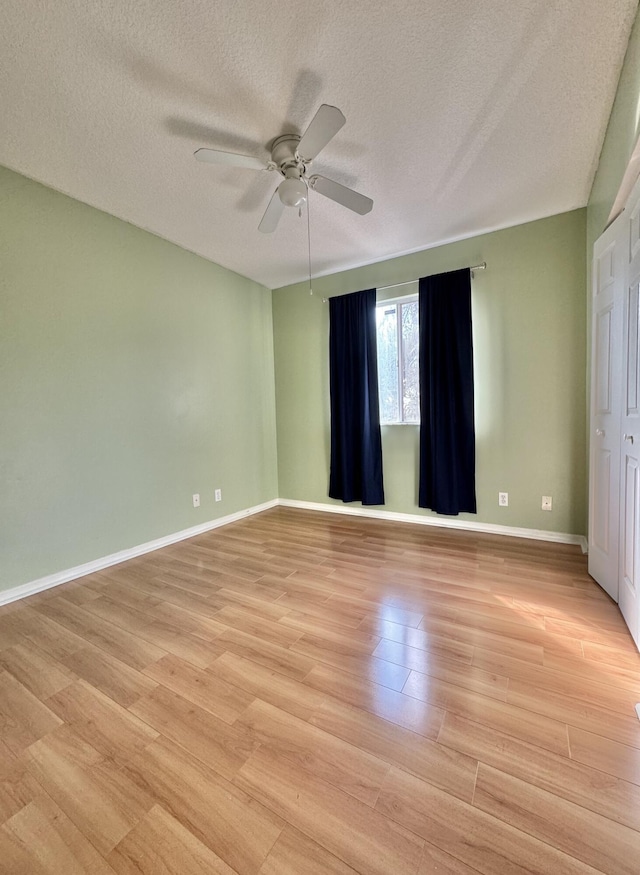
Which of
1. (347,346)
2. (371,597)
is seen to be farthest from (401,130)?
(371,597)

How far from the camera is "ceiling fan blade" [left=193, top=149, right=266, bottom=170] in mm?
1628

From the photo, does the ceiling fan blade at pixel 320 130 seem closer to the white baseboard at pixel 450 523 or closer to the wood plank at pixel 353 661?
the wood plank at pixel 353 661

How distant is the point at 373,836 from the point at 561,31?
288 centimetres

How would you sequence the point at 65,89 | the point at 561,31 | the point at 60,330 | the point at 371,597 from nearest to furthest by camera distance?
the point at 561,31
the point at 65,89
the point at 371,597
the point at 60,330

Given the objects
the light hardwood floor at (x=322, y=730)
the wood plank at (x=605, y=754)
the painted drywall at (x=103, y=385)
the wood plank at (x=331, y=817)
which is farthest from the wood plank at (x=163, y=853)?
the painted drywall at (x=103, y=385)

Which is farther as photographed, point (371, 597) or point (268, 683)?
point (371, 597)

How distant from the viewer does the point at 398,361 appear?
346 cm

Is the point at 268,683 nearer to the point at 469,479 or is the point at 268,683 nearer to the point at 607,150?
the point at 469,479

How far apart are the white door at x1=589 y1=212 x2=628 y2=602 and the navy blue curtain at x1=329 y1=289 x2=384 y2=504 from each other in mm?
1769

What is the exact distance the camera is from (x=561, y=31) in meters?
1.39

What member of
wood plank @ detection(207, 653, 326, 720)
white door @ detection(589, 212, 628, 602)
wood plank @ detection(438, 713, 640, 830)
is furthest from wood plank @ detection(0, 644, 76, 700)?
white door @ detection(589, 212, 628, 602)

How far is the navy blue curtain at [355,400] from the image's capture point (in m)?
3.48

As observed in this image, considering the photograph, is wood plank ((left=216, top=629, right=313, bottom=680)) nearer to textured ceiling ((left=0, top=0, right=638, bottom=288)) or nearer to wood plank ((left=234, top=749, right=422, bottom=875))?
wood plank ((left=234, top=749, right=422, bottom=875))

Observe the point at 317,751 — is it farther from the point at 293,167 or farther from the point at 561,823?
the point at 293,167
